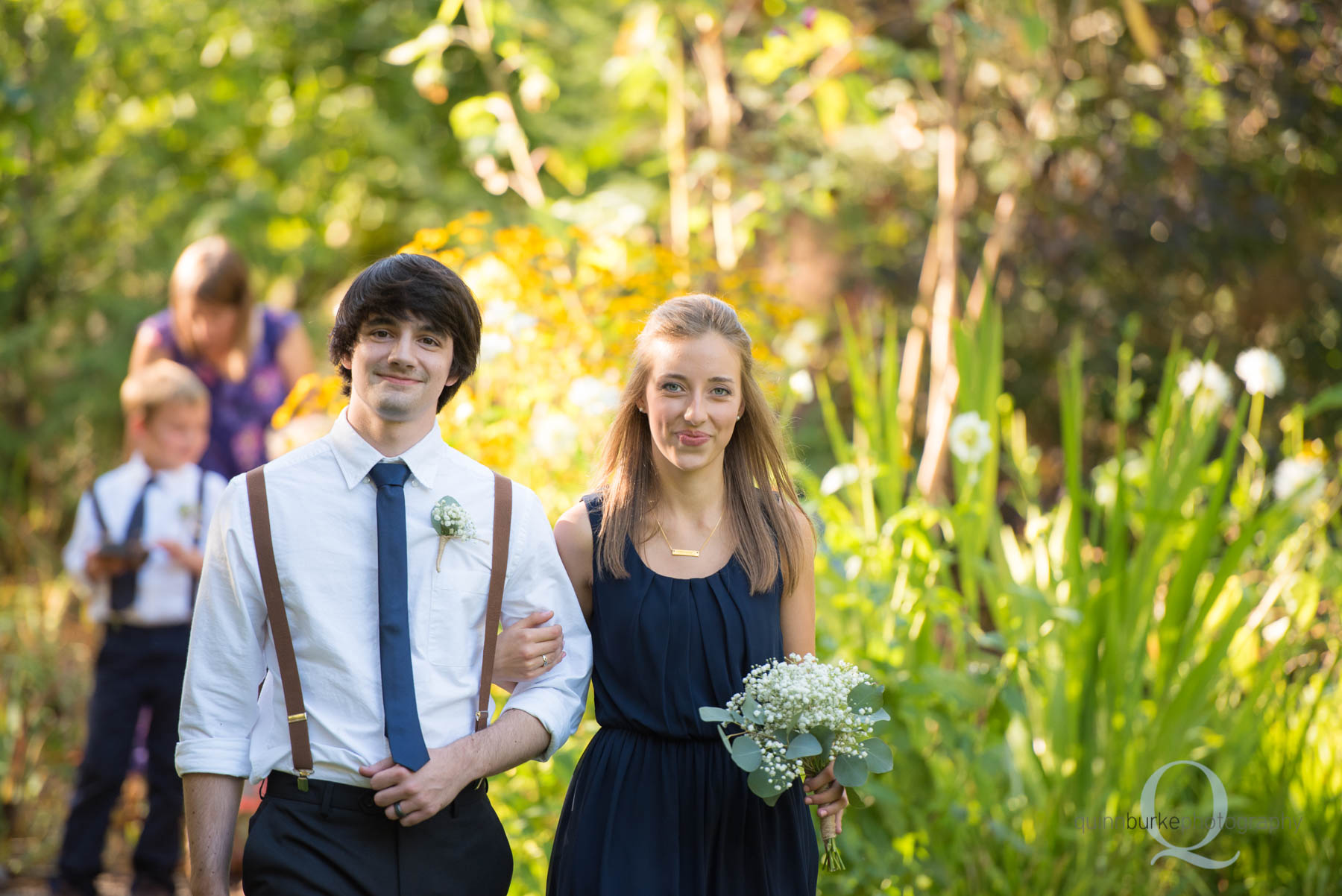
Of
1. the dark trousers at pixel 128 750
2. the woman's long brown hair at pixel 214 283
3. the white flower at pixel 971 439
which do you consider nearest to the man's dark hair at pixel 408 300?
the white flower at pixel 971 439

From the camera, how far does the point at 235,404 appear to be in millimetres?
4168

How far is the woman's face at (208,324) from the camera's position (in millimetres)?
3996

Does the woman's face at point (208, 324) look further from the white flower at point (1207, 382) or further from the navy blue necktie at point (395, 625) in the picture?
the white flower at point (1207, 382)

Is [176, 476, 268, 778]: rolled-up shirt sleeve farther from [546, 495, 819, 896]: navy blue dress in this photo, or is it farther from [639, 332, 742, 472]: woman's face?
[639, 332, 742, 472]: woman's face

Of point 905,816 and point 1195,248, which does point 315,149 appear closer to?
point 1195,248

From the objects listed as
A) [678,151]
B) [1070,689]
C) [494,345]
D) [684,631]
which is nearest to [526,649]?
[684,631]

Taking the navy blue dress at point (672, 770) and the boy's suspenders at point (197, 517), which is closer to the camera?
the navy blue dress at point (672, 770)

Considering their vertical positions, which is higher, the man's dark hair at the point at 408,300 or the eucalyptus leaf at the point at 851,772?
the man's dark hair at the point at 408,300

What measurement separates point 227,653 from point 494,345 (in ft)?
5.88

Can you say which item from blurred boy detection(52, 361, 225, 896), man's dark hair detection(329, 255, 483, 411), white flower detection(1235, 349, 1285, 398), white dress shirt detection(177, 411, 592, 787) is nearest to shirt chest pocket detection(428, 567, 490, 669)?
white dress shirt detection(177, 411, 592, 787)

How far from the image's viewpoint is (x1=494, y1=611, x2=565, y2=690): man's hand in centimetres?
196

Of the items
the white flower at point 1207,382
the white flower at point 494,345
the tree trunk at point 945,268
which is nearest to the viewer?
the white flower at point 494,345

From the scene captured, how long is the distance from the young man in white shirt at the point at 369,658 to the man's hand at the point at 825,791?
0.45 meters

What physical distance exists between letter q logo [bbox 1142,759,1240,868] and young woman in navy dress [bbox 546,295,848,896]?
1338 mm
